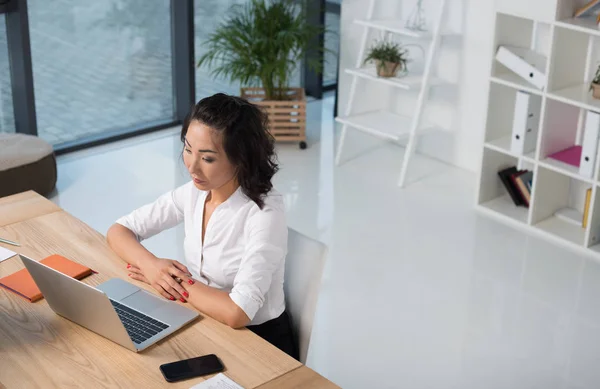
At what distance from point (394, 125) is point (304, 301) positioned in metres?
3.05

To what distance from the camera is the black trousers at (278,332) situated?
7.65ft

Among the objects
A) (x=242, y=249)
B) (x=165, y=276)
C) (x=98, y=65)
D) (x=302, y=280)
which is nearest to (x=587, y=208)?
(x=302, y=280)

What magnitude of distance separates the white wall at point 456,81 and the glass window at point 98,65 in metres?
1.39

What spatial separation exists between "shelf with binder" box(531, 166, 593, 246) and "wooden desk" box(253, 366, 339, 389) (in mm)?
2709

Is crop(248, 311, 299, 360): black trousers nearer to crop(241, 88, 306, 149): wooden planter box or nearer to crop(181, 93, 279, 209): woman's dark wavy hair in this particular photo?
crop(181, 93, 279, 209): woman's dark wavy hair

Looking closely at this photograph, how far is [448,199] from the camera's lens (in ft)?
15.9

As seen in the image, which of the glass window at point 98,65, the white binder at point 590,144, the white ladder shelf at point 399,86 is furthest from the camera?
the glass window at point 98,65

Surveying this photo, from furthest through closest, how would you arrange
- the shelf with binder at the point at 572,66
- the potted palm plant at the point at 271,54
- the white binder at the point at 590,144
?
the potted palm plant at the point at 271,54, the shelf with binder at the point at 572,66, the white binder at the point at 590,144

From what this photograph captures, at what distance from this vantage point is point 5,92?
512 centimetres

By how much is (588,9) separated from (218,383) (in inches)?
120

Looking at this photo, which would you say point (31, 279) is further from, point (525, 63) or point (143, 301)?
point (525, 63)

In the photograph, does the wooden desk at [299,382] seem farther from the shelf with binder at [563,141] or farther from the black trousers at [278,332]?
the shelf with binder at [563,141]

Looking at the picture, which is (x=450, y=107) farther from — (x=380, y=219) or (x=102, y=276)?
(x=102, y=276)

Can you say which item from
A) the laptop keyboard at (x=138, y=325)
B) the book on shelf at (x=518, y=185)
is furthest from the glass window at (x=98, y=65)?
the laptop keyboard at (x=138, y=325)
